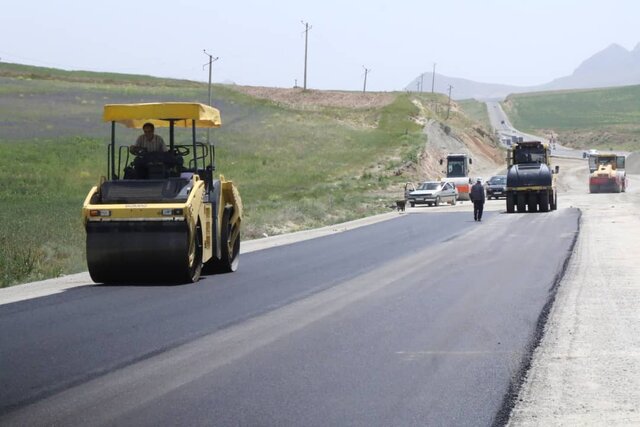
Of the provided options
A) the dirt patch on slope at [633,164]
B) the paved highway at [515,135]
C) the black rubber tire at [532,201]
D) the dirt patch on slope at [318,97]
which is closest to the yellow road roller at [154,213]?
the black rubber tire at [532,201]

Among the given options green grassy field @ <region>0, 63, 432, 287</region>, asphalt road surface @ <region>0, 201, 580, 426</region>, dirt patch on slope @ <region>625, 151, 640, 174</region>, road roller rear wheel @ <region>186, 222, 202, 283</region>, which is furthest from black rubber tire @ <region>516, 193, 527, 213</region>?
dirt patch on slope @ <region>625, 151, 640, 174</region>

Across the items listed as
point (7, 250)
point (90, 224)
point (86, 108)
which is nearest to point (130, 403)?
point (90, 224)

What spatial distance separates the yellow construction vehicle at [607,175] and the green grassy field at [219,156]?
14575 millimetres

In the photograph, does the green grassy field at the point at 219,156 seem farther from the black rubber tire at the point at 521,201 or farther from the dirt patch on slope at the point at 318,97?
the black rubber tire at the point at 521,201

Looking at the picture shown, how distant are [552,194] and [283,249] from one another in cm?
2607

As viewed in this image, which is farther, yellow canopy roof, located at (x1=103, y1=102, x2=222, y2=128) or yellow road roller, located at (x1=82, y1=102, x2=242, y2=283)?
yellow canopy roof, located at (x1=103, y1=102, x2=222, y2=128)

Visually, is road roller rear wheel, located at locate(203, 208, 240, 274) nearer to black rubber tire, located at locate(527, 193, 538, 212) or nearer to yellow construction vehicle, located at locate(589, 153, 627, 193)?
black rubber tire, located at locate(527, 193, 538, 212)

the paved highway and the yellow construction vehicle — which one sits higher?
the paved highway

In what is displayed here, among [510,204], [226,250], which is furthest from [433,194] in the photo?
[226,250]

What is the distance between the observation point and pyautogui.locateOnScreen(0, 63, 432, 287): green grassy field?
31.7 m

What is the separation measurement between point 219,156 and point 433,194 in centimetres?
2410

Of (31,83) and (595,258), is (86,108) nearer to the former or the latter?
(31,83)

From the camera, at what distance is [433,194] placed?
201 ft

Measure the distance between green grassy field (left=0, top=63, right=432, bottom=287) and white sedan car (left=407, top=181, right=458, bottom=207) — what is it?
1793mm
